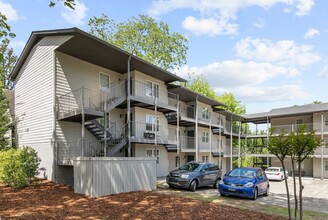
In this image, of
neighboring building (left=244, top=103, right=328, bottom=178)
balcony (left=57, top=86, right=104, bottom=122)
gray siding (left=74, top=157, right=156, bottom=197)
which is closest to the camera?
gray siding (left=74, top=157, right=156, bottom=197)

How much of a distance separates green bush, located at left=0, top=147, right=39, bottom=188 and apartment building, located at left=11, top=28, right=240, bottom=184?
5.56ft

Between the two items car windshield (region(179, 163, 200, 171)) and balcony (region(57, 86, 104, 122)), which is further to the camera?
car windshield (region(179, 163, 200, 171))

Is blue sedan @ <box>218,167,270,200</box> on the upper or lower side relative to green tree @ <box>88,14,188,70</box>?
lower

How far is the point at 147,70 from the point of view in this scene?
20328 mm

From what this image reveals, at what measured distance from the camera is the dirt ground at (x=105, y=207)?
8.47 m

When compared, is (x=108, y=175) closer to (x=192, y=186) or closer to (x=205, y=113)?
(x=192, y=186)

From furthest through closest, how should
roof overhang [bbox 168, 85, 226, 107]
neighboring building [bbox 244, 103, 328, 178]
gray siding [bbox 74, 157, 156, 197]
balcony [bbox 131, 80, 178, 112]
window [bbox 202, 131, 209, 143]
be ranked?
window [bbox 202, 131, 209, 143] → neighboring building [bbox 244, 103, 328, 178] → roof overhang [bbox 168, 85, 226, 107] → balcony [bbox 131, 80, 178, 112] → gray siding [bbox 74, 157, 156, 197]

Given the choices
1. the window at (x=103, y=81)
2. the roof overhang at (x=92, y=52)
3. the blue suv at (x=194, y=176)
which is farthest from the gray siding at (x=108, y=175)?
the window at (x=103, y=81)

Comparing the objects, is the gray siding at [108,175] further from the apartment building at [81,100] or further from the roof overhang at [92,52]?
the roof overhang at [92,52]

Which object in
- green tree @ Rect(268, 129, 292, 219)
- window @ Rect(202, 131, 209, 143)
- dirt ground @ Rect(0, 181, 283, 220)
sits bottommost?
dirt ground @ Rect(0, 181, 283, 220)

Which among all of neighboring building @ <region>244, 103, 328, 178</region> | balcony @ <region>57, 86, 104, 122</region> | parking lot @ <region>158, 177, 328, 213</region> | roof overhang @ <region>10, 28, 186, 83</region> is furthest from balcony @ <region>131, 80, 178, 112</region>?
neighboring building @ <region>244, 103, 328, 178</region>

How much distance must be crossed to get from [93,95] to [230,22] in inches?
380

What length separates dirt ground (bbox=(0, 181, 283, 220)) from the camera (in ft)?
27.8

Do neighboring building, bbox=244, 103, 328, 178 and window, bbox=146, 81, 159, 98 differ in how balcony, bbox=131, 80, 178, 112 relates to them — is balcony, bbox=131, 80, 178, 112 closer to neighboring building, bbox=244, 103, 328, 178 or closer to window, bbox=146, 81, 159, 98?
window, bbox=146, 81, 159, 98
